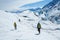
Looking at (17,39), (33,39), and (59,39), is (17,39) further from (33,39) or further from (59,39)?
(59,39)

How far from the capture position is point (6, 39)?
22.3 metres

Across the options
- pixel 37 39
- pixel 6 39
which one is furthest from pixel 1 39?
pixel 37 39

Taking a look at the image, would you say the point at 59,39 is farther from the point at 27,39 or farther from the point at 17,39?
the point at 17,39

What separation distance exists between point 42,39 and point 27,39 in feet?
7.94

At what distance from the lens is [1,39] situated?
72.6 feet

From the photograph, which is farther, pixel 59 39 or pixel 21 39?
pixel 59 39

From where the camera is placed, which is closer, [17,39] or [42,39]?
[17,39]

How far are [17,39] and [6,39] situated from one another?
1590mm

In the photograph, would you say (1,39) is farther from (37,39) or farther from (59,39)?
(59,39)

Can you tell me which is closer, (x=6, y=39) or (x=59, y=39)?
(x=6, y=39)

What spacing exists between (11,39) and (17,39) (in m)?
0.90

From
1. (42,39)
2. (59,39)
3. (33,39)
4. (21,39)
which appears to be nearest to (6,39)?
(21,39)

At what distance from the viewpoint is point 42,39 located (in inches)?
930

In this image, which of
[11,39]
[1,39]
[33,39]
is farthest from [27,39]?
[1,39]
